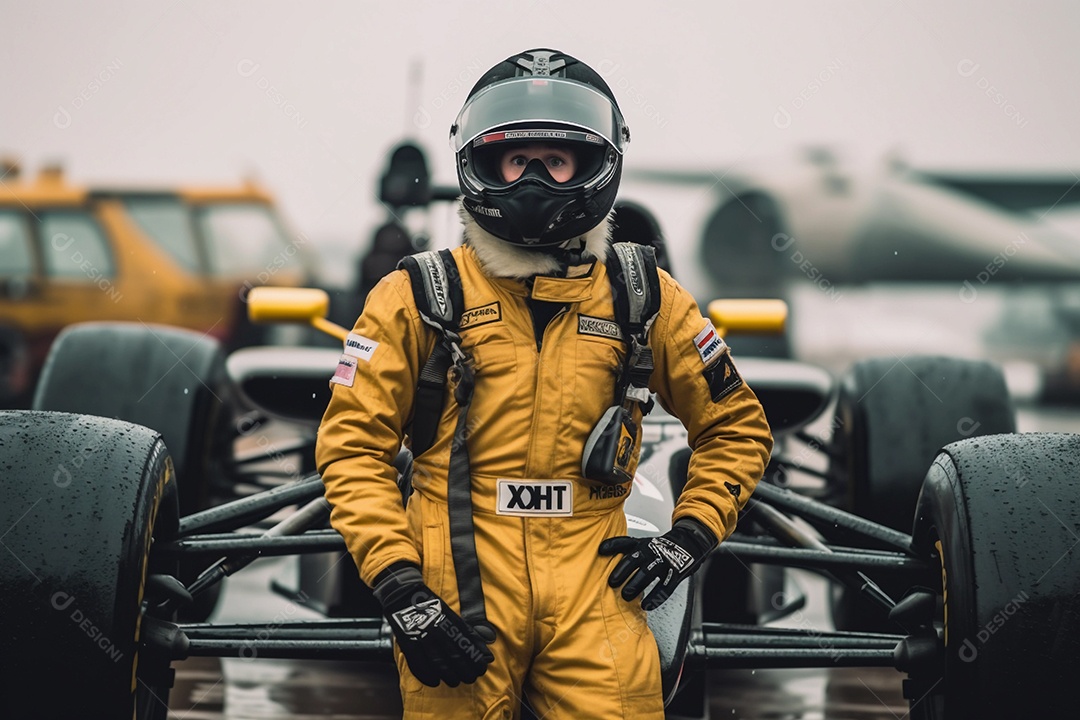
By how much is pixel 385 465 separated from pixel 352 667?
260 centimetres

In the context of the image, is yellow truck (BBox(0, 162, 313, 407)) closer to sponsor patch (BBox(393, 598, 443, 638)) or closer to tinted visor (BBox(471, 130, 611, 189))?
tinted visor (BBox(471, 130, 611, 189))

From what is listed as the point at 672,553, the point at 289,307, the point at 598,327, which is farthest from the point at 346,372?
the point at 289,307

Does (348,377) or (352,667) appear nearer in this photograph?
(348,377)

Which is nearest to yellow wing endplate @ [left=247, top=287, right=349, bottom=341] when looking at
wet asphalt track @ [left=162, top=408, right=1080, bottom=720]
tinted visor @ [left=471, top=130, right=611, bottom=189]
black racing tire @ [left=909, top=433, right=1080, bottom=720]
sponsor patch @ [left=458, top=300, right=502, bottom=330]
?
wet asphalt track @ [left=162, top=408, right=1080, bottom=720]

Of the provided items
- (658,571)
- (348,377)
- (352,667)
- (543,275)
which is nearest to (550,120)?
(543,275)

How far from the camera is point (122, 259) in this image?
1184 cm

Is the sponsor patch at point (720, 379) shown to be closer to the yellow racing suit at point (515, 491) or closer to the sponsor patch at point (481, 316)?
the yellow racing suit at point (515, 491)

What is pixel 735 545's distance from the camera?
11.0 feet

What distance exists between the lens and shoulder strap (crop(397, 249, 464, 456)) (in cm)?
251

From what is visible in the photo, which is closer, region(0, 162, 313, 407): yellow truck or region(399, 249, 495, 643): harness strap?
region(399, 249, 495, 643): harness strap

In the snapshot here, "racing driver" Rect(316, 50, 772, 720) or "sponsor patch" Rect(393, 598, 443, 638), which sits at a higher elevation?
"racing driver" Rect(316, 50, 772, 720)

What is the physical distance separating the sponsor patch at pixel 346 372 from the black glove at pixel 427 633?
37cm

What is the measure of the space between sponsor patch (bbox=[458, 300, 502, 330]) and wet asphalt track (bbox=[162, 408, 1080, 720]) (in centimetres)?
198

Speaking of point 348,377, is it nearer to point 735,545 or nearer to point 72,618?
point 72,618
